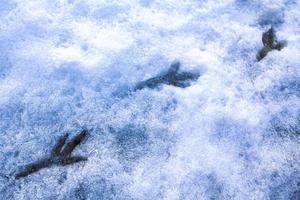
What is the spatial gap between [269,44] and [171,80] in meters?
0.83

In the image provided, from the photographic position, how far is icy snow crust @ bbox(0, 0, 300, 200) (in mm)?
2129

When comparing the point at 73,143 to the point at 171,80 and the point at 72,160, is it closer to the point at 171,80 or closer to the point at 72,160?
the point at 72,160

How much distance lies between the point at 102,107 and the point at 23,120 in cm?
56

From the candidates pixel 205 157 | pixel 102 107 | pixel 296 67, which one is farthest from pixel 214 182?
pixel 296 67

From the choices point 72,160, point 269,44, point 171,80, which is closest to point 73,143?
point 72,160

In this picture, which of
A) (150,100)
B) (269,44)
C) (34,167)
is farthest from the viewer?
(269,44)

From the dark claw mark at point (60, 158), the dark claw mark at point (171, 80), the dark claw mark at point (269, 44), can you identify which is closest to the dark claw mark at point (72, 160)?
the dark claw mark at point (60, 158)

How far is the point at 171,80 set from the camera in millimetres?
2523

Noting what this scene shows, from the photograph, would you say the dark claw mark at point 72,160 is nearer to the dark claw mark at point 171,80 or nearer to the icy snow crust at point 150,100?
the icy snow crust at point 150,100

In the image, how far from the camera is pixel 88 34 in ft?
9.03

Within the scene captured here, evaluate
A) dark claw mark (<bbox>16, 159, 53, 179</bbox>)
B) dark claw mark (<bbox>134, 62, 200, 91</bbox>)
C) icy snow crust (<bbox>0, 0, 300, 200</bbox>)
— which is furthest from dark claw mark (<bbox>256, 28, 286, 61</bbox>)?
dark claw mark (<bbox>16, 159, 53, 179</bbox>)

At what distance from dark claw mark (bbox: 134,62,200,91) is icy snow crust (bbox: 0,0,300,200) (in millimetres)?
50

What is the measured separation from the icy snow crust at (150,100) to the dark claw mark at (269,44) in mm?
48

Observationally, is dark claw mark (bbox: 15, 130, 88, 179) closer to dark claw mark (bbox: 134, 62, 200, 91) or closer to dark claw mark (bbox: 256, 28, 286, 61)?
dark claw mark (bbox: 134, 62, 200, 91)
